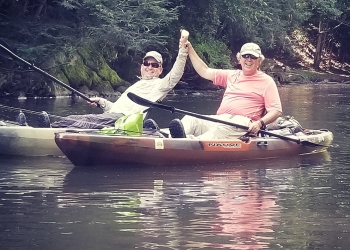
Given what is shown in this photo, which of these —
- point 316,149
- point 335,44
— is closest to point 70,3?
point 316,149

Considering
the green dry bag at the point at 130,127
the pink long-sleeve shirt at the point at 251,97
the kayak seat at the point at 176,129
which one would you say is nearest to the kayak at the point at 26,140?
the green dry bag at the point at 130,127

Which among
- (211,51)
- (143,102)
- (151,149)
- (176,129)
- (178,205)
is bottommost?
(178,205)

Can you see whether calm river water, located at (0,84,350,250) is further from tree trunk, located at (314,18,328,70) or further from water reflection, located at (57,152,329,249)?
tree trunk, located at (314,18,328,70)

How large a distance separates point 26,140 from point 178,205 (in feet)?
10.7

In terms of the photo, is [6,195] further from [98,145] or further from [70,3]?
[70,3]

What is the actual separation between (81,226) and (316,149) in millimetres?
5280

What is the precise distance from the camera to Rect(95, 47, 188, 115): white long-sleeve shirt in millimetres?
9266

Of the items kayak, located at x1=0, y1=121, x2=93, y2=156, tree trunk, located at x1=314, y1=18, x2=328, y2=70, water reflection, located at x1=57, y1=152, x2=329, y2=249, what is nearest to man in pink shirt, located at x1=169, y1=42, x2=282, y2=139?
water reflection, located at x1=57, y1=152, x2=329, y2=249

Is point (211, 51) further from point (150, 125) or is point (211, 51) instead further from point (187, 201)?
point (187, 201)

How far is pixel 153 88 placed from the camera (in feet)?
31.1

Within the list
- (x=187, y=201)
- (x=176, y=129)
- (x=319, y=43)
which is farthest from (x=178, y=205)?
(x=319, y=43)

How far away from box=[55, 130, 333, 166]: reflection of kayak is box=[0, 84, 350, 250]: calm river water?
0.39ft

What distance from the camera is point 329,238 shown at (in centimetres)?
570

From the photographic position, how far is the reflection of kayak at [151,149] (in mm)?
8641
